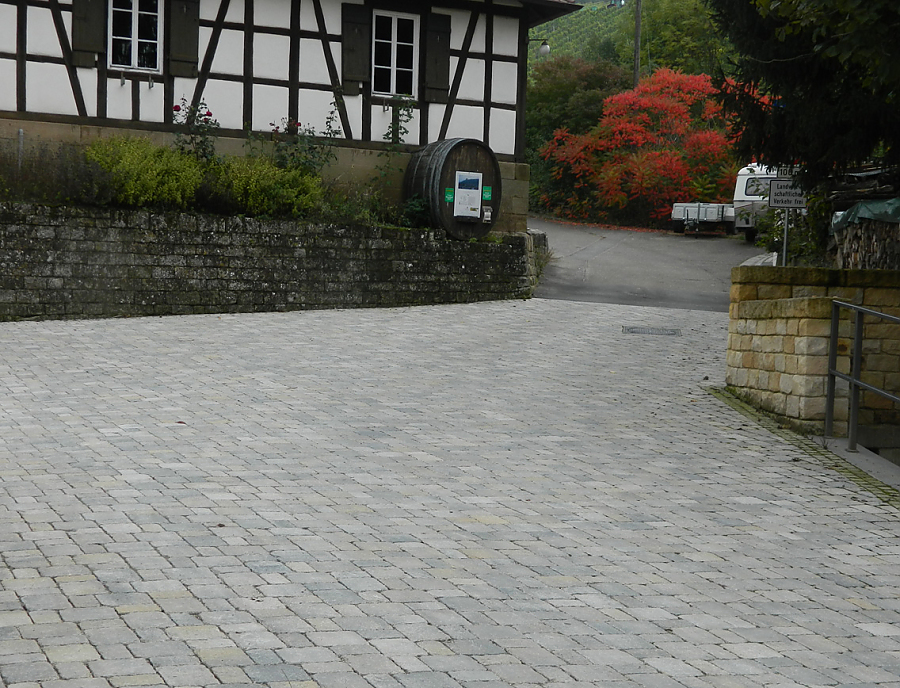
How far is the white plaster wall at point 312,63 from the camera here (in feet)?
59.8

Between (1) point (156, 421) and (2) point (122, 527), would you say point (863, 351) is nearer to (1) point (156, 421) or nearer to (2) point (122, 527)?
(1) point (156, 421)

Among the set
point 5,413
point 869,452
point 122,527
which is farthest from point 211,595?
point 869,452

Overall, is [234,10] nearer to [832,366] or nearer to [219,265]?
[219,265]

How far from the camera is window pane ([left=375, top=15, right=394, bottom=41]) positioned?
18.9 m

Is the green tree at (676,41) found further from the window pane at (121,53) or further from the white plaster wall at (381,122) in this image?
the window pane at (121,53)

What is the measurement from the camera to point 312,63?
18.3m

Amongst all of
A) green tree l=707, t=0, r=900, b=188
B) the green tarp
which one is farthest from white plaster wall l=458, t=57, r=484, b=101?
the green tarp

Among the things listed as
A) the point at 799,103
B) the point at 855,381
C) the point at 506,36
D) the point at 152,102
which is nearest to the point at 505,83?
the point at 506,36

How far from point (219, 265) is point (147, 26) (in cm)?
470

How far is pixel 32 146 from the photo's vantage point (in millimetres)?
16234

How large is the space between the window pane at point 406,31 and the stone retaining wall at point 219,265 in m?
4.14

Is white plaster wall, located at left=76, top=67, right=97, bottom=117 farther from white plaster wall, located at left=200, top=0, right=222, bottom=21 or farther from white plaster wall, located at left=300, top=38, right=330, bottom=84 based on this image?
white plaster wall, located at left=300, top=38, right=330, bottom=84

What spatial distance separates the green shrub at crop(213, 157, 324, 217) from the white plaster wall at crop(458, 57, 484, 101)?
435 centimetres

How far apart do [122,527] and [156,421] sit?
9.28 ft
